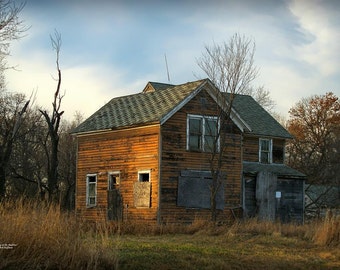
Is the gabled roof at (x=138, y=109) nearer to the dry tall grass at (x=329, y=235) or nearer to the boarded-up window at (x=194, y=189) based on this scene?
the boarded-up window at (x=194, y=189)

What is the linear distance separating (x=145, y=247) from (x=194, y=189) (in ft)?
39.8

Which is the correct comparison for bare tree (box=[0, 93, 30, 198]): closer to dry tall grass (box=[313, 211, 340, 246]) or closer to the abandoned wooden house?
the abandoned wooden house

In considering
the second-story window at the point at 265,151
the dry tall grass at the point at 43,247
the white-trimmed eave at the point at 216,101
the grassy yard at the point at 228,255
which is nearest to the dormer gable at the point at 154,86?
the second-story window at the point at 265,151

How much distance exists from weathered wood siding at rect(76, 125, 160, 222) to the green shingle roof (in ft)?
1.64

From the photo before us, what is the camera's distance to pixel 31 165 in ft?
161

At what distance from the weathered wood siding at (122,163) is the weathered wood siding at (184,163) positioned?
43 cm

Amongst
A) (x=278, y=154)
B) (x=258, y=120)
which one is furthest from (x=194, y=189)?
(x=258, y=120)

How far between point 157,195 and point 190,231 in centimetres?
522

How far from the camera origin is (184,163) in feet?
85.1

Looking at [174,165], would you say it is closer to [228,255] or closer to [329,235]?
[329,235]

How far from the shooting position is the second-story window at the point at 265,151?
31.1m

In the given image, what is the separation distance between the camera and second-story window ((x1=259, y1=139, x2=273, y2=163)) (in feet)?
102

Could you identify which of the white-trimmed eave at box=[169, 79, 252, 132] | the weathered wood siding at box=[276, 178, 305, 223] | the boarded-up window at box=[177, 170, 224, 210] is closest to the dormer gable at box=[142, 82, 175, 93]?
the white-trimmed eave at box=[169, 79, 252, 132]

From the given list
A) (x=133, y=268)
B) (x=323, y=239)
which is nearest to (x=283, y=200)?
(x=323, y=239)
